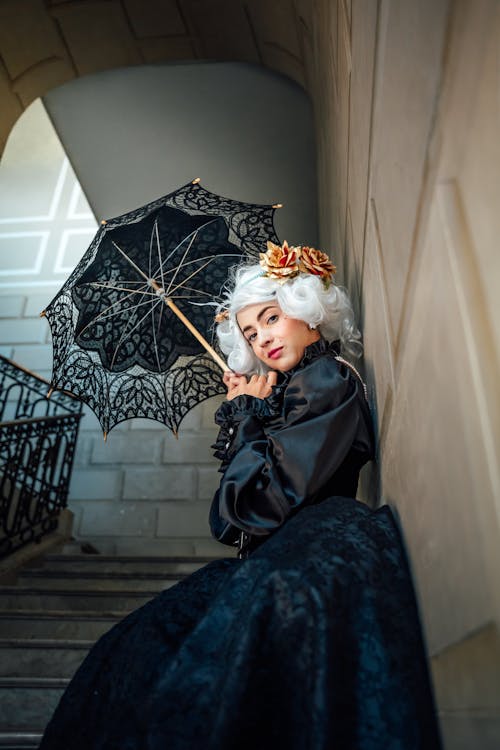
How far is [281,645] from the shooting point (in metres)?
0.82

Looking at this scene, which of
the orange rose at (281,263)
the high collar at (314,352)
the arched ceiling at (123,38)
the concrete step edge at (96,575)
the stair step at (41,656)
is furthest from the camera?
the concrete step edge at (96,575)

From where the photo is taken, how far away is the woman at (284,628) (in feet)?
2.55

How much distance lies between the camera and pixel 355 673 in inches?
31.9

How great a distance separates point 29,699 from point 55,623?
705 mm

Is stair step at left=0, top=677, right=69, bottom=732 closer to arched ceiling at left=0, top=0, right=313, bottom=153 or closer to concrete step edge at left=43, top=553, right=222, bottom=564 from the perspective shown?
concrete step edge at left=43, top=553, right=222, bottom=564

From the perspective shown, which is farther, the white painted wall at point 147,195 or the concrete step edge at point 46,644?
the white painted wall at point 147,195

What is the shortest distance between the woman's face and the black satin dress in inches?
14.0

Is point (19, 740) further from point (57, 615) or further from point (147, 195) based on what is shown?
point (147, 195)

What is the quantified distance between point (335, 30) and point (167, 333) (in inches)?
45.6

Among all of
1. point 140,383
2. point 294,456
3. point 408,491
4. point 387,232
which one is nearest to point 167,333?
point 140,383

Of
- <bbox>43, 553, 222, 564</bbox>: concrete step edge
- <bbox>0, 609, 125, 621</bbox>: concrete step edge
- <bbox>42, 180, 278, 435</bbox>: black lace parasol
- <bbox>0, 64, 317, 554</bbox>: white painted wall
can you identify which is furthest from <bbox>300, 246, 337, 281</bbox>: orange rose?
<bbox>43, 553, 222, 564</bbox>: concrete step edge

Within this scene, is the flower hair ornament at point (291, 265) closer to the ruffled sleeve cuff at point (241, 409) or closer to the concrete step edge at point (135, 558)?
the ruffled sleeve cuff at point (241, 409)

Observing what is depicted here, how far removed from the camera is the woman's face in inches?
64.8

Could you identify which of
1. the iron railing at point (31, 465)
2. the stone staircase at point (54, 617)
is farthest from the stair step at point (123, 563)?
the iron railing at point (31, 465)
